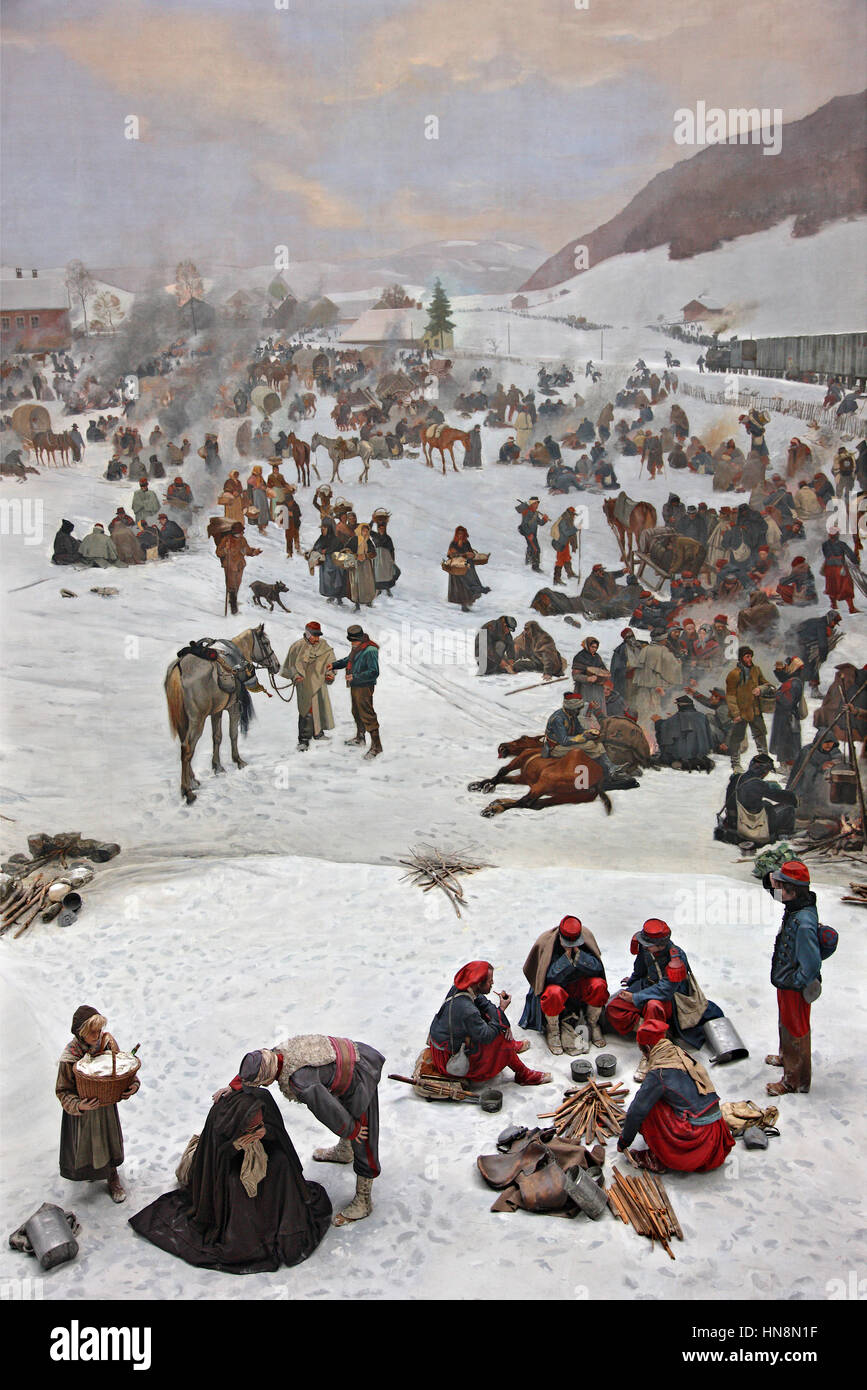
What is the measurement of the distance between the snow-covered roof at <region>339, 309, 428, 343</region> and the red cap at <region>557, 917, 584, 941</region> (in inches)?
301

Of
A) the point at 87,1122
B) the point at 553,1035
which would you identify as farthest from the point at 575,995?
the point at 87,1122

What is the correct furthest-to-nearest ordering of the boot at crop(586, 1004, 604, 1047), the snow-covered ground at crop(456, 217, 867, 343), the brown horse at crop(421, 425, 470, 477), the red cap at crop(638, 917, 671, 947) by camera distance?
1. the brown horse at crop(421, 425, 470, 477)
2. the snow-covered ground at crop(456, 217, 867, 343)
3. the boot at crop(586, 1004, 604, 1047)
4. the red cap at crop(638, 917, 671, 947)

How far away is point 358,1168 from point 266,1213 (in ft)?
2.44

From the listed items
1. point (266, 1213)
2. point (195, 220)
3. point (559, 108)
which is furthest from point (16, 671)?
point (559, 108)

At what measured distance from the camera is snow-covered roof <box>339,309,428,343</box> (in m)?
15.7

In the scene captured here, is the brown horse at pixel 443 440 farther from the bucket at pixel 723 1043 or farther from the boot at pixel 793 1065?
the boot at pixel 793 1065

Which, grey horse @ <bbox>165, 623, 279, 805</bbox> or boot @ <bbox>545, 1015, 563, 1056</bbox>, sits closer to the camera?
boot @ <bbox>545, 1015, 563, 1056</bbox>

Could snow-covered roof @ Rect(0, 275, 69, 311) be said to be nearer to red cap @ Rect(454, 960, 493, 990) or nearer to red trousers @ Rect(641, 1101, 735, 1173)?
red cap @ Rect(454, 960, 493, 990)

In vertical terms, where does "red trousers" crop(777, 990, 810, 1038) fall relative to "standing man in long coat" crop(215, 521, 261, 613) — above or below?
below

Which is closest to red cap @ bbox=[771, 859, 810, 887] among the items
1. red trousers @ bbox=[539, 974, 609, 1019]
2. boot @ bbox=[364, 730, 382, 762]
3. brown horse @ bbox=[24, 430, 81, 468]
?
red trousers @ bbox=[539, 974, 609, 1019]

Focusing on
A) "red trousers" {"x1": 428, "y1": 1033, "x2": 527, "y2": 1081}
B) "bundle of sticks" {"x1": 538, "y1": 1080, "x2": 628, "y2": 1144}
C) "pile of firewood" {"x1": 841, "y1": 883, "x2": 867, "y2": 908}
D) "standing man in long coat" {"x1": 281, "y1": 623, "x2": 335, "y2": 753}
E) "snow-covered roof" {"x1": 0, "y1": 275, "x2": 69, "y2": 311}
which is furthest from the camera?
"standing man in long coat" {"x1": 281, "y1": 623, "x2": 335, "y2": 753}

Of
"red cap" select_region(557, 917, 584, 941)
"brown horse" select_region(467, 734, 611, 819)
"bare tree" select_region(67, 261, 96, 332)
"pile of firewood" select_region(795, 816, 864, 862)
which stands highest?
"bare tree" select_region(67, 261, 96, 332)

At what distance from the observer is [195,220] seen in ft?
49.4
